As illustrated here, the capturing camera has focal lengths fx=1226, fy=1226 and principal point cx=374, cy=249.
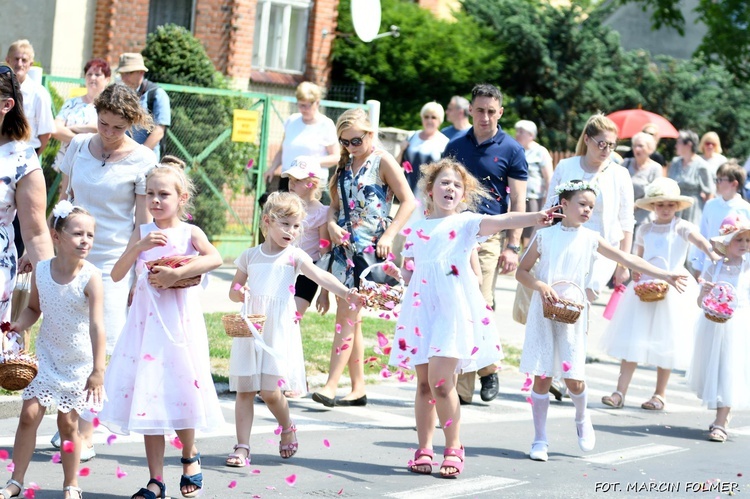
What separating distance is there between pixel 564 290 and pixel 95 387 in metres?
3.49

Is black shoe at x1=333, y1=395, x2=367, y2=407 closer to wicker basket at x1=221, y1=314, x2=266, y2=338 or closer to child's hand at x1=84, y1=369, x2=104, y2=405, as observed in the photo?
wicker basket at x1=221, y1=314, x2=266, y2=338

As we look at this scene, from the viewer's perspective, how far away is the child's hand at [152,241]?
592 centimetres

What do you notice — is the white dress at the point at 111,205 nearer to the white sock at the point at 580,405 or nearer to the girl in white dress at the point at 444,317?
the girl in white dress at the point at 444,317

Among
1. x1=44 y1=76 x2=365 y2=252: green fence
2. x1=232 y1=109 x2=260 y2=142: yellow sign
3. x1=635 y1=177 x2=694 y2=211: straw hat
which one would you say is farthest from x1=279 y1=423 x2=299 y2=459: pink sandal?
x1=232 y1=109 x2=260 y2=142: yellow sign

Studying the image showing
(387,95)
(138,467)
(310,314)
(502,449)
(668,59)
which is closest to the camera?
(138,467)

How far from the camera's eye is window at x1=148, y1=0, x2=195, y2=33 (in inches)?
834

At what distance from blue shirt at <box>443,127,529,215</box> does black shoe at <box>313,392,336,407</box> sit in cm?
179

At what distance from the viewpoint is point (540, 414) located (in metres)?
7.77

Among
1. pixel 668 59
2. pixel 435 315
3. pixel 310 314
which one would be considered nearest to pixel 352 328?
pixel 435 315

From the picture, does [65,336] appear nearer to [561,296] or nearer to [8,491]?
[8,491]

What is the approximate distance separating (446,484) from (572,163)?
3.62m

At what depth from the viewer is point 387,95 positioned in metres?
25.4

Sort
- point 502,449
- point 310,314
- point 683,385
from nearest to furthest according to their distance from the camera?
point 502,449, point 683,385, point 310,314

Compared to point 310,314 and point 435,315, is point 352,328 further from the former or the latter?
point 310,314
